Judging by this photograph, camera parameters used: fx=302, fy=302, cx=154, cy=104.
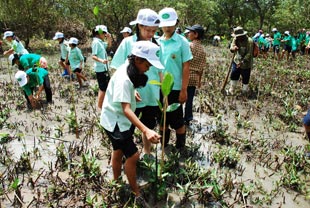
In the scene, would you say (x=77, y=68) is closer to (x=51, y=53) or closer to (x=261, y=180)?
(x=261, y=180)

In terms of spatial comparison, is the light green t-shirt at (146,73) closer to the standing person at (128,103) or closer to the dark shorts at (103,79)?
the standing person at (128,103)

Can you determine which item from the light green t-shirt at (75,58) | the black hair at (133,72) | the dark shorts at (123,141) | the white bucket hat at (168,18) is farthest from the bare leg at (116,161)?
the light green t-shirt at (75,58)

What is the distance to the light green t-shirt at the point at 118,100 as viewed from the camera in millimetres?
2482

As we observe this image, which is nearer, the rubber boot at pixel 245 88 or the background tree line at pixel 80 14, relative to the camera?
the rubber boot at pixel 245 88

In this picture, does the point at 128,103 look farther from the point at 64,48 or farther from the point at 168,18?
the point at 64,48

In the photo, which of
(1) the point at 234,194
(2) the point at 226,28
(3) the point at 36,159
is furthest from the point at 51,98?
(2) the point at 226,28

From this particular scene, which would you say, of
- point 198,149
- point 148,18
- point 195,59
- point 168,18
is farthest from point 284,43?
point 148,18

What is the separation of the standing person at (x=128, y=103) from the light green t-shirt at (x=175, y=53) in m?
0.99

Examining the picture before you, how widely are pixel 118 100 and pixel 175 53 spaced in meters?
1.31

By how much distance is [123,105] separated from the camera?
2492 mm

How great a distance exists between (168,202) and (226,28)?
30936mm

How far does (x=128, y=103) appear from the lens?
249 cm

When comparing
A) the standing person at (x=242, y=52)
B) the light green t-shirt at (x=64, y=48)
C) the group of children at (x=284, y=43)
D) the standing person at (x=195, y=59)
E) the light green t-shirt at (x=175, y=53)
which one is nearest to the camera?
the light green t-shirt at (x=175, y=53)

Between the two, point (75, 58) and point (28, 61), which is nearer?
point (28, 61)
